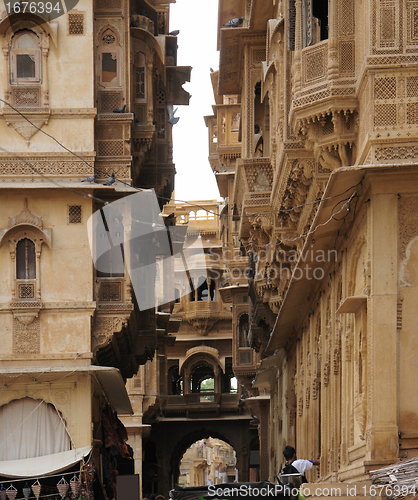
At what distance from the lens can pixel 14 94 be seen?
19.2 metres

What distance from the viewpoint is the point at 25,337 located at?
18531 millimetres

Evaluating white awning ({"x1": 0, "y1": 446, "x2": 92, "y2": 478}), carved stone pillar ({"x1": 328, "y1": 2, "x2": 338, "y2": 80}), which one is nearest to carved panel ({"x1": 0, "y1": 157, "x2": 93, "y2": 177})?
white awning ({"x1": 0, "y1": 446, "x2": 92, "y2": 478})

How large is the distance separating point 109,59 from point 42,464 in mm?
8663

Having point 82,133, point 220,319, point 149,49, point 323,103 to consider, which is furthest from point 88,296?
point 220,319

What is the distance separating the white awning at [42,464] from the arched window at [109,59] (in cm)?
781

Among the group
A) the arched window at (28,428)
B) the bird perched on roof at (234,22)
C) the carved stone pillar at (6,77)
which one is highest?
the bird perched on roof at (234,22)

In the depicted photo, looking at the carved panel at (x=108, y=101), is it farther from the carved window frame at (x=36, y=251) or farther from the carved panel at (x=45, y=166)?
the carved window frame at (x=36, y=251)

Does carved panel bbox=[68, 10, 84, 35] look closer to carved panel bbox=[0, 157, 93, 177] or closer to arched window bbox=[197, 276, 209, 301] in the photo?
carved panel bbox=[0, 157, 93, 177]

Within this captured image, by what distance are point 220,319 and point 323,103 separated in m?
30.1

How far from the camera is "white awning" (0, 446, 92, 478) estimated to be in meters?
17.3

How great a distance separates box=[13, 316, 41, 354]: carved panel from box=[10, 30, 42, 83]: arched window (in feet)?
16.5

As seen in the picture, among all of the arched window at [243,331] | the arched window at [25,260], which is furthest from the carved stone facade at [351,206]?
the arched window at [243,331]

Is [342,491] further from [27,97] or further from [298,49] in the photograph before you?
[27,97]

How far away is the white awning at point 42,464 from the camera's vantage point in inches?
683
